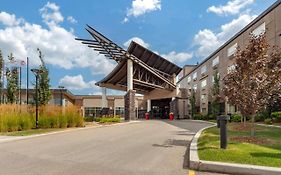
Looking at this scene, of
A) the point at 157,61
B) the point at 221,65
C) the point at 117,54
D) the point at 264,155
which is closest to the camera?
the point at 264,155

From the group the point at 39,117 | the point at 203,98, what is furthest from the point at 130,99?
the point at 39,117

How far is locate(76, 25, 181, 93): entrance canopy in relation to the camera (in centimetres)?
4106

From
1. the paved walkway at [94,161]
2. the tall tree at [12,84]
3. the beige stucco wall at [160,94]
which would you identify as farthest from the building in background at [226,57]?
the tall tree at [12,84]

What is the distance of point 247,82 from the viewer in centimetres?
1296

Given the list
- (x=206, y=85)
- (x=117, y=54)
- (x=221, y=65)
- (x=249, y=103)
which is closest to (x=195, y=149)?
(x=249, y=103)

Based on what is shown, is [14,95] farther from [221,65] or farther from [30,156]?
[221,65]

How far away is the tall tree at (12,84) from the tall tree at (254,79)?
21.2 meters

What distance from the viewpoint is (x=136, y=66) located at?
4638cm

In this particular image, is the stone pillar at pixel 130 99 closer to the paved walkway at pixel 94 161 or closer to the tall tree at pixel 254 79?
the tall tree at pixel 254 79

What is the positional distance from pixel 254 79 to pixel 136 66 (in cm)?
3412

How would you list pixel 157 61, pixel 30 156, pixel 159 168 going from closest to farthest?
1. pixel 159 168
2. pixel 30 156
3. pixel 157 61

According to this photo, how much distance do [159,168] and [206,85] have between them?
48644 millimetres

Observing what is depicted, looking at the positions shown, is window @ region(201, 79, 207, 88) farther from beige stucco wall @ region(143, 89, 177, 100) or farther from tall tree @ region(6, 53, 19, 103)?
tall tree @ region(6, 53, 19, 103)

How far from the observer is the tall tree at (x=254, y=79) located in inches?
500
